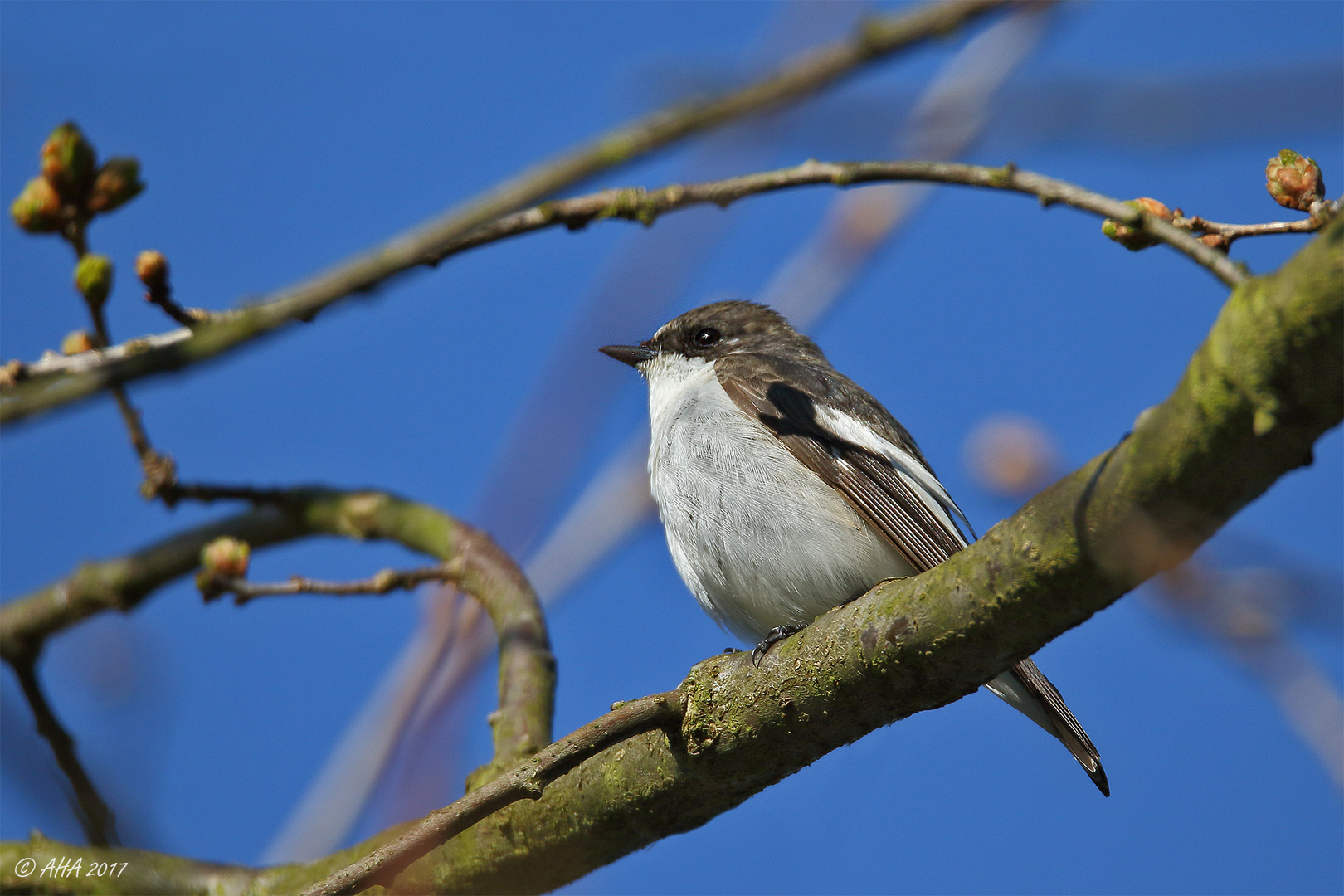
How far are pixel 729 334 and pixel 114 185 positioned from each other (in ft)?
13.6

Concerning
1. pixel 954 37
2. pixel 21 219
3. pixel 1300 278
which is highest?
pixel 21 219

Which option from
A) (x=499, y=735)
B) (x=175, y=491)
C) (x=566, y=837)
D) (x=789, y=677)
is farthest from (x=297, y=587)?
(x=789, y=677)

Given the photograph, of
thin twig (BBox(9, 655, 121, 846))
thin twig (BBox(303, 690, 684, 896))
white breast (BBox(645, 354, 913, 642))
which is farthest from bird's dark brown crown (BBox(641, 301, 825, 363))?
thin twig (BBox(9, 655, 121, 846))

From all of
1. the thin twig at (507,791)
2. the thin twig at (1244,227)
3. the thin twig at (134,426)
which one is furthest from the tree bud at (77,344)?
the thin twig at (1244,227)

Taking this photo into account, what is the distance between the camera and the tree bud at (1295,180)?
2465 mm

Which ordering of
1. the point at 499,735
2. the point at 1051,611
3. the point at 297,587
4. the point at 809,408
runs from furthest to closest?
1. the point at 809,408
2. the point at 499,735
3. the point at 297,587
4. the point at 1051,611

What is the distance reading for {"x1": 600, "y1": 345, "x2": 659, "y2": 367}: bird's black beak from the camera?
6500 mm

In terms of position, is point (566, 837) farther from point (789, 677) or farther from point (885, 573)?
point (885, 573)

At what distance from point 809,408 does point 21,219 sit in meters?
3.20

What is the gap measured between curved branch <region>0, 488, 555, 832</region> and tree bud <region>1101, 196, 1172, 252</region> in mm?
2781

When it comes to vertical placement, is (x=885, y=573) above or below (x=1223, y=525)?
above

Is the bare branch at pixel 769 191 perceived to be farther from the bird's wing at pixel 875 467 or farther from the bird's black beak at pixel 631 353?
the bird's black beak at pixel 631 353

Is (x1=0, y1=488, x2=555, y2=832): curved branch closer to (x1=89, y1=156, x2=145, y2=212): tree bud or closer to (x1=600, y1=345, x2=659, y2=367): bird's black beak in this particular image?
(x1=600, y1=345, x2=659, y2=367): bird's black beak

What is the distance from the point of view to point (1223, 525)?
2.13 meters
